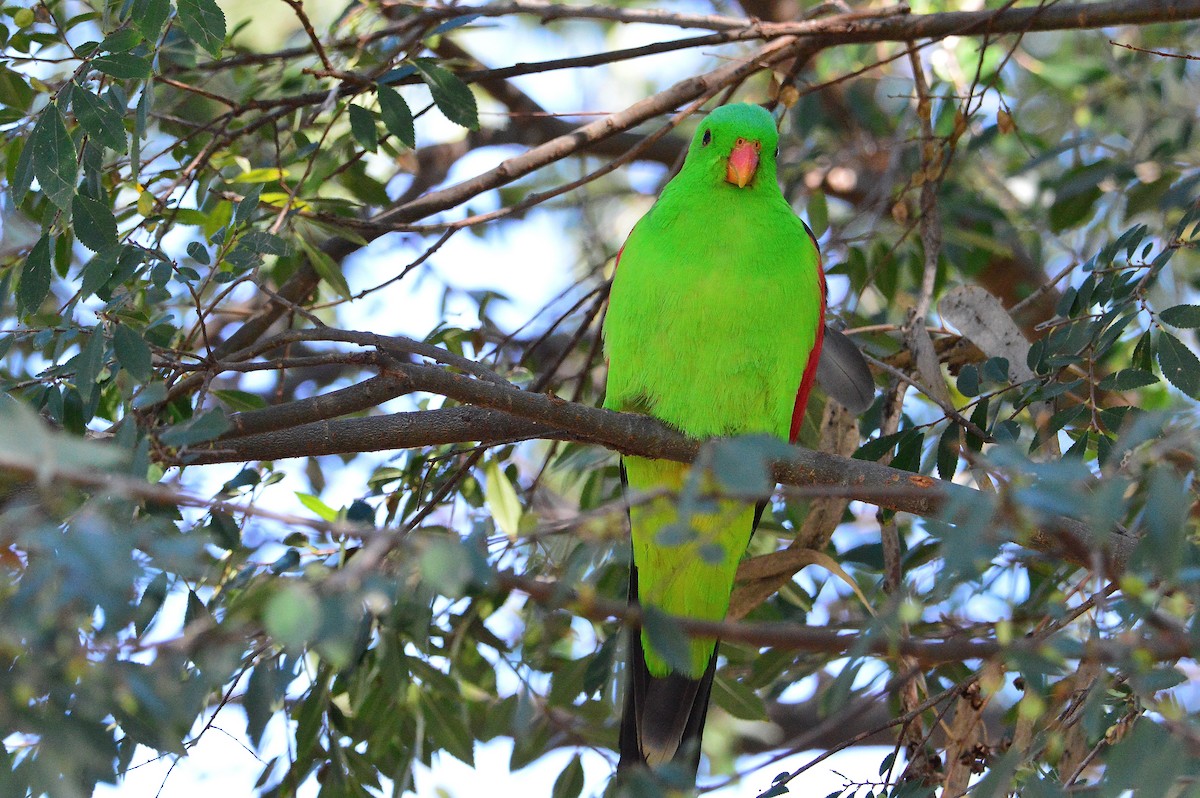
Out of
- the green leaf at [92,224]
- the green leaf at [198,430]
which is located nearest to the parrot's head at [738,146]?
the green leaf at [92,224]

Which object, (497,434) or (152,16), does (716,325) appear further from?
(152,16)

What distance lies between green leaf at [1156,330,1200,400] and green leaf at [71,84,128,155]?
2324mm

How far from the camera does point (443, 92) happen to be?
3018 millimetres

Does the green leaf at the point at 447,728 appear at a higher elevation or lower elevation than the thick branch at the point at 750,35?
lower

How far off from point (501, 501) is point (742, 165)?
3.90ft

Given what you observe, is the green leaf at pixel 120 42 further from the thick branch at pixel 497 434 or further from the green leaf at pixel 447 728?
the green leaf at pixel 447 728

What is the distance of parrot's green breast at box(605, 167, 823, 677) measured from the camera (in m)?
2.92

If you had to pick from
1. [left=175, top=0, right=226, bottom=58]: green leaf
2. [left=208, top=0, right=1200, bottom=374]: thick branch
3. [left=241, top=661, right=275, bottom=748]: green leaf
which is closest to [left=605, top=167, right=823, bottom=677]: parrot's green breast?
[left=208, top=0, right=1200, bottom=374]: thick branch

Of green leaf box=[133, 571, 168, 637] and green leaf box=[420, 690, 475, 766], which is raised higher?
green leaf box=[420, 690, 475, 766]

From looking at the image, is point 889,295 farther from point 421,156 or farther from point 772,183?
point 421,156

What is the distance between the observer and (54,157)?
2.30 m

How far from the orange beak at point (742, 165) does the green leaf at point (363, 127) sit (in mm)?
987

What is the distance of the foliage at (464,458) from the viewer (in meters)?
1.27

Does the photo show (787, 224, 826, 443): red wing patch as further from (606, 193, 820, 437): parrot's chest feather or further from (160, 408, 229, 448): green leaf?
(160, 408, 229, 448): green leaf
